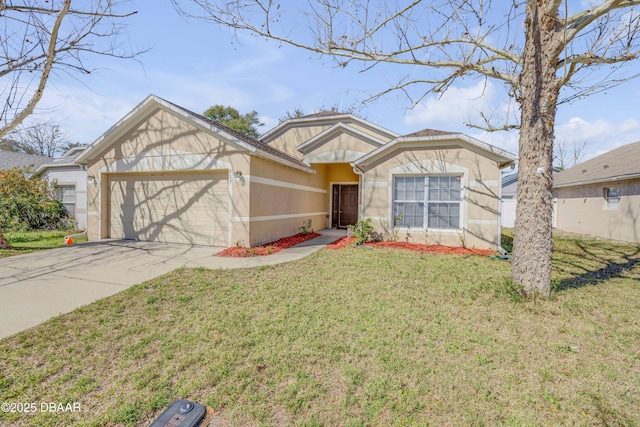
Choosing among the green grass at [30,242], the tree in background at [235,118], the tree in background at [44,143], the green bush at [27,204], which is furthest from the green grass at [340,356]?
the tree in background at [44,143]

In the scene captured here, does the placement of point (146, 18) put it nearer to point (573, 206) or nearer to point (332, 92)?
point (332, 92)

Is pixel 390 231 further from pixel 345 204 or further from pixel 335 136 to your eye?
pixel 345 204

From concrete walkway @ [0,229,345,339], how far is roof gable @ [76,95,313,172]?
3.22 metres

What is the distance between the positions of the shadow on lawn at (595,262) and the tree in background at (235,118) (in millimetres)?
28494

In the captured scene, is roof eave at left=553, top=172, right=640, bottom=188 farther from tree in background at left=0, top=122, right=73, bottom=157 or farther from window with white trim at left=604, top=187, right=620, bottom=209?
tree in background at left=0, top=122, right=73, bottom=157

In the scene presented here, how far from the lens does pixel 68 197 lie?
14789mm

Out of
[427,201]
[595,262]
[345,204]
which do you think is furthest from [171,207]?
[595,262]

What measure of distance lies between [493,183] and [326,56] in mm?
6515

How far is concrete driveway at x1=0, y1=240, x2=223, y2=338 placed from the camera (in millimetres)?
4473

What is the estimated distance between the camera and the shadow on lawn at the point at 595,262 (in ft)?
20.4

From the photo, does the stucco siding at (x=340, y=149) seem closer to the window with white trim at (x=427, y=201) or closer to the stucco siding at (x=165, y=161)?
the window with white trim at (x=427, y=201)

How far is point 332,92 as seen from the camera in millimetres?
8102

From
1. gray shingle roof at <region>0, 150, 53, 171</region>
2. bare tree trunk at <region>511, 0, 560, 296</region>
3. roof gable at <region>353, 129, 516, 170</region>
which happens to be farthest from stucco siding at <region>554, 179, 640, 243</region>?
gray shingle roof at <region>0, 150, 53, 171</region>

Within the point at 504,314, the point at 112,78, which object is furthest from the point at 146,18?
the point at 504,314
